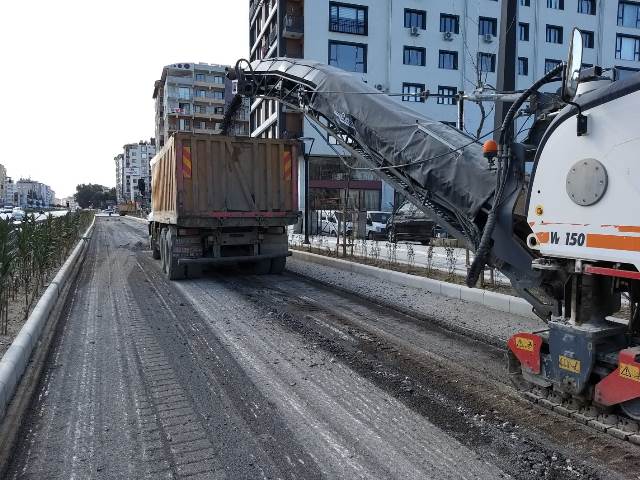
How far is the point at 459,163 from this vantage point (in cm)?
554

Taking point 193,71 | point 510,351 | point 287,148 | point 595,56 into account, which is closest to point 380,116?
point 510,351

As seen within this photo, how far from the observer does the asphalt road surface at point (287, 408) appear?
351cm

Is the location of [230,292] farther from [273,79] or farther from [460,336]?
[460,336]

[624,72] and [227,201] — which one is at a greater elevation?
[624,72]

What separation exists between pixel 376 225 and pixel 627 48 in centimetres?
3786

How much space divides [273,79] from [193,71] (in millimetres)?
99865

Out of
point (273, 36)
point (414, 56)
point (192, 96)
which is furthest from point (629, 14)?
point (192, 96)

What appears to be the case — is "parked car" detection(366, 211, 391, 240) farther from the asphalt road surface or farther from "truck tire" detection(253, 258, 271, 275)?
the asphalt road surface

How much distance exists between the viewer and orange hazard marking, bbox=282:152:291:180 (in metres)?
12.2

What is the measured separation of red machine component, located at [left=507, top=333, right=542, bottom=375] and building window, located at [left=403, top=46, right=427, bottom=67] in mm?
40656

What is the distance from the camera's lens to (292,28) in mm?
39094

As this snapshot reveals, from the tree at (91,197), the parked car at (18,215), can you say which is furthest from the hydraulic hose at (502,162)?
the tree at (91,197)

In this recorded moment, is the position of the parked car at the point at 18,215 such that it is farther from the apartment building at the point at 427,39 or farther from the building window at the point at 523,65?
the building window at the point at 523,65

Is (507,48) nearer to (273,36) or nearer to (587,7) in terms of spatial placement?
(273,36)
